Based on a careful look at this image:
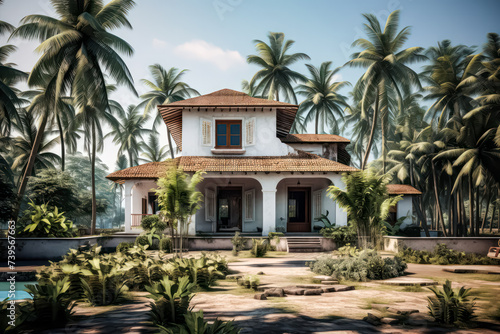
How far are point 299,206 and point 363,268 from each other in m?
12.3

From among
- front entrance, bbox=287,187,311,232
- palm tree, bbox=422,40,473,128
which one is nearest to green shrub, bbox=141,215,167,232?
front entrance, bbox=287,187,311,232

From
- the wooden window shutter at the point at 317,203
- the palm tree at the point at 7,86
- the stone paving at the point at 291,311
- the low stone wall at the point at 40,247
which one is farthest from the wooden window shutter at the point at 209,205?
the stone paving at the point at 291,311

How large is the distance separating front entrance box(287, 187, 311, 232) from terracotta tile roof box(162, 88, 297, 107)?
17.2ft

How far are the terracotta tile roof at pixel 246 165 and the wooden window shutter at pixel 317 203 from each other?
2260 millimetres

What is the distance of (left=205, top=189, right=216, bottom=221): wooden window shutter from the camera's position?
21625 millimetres

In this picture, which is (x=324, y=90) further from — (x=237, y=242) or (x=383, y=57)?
(x=237, y=242)

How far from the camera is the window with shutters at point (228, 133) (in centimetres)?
2133

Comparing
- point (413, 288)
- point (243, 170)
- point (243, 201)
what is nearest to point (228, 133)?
point (243, 170)

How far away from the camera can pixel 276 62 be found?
34.7 m

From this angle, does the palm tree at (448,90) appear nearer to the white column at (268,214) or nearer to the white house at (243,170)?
the white house at (243,170)

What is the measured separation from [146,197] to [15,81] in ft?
45.2

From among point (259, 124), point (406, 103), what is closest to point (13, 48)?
point (259, 124)

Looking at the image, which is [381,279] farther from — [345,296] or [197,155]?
[197,155]

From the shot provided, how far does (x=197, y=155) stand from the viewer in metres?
21.1
